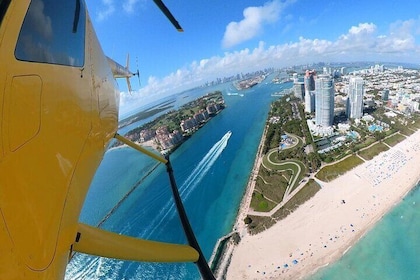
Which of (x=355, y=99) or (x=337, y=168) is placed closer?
(x=337, y=168)

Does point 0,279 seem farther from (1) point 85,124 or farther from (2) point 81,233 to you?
(1) point 85,124

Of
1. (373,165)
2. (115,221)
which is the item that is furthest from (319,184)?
(115,221)

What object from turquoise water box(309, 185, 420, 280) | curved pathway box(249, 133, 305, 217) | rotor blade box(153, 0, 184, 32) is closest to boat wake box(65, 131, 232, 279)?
curved pathway box(249, 133, 305, 217)

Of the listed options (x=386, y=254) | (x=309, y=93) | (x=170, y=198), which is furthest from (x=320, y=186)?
(x=309, y=93)

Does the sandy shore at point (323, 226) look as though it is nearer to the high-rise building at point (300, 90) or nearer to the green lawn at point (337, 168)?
the green lawn at point (337, 168)

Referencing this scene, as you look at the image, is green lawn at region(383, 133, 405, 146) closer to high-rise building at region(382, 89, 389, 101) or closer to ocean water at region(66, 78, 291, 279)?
ocean water at region(66, 78, 291, 279)

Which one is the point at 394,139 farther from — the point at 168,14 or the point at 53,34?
the point at 53,34

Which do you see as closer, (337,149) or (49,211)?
(49,211)
